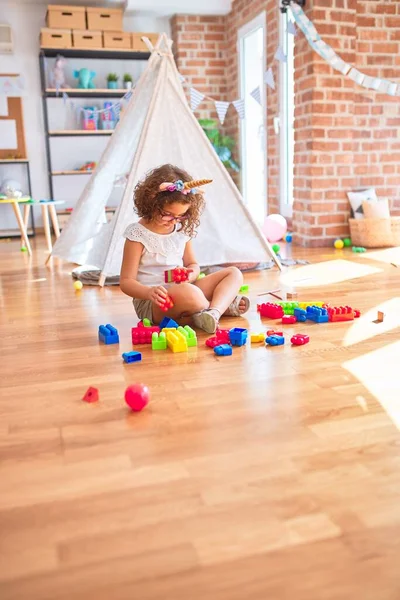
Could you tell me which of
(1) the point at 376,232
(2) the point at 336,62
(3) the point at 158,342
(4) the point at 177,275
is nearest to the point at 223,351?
(3) the point at 158,342

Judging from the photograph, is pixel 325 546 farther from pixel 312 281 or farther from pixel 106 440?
pixel 312 281

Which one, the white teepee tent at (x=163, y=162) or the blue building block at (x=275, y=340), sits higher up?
the white teepee tent at (x=163, y=162)

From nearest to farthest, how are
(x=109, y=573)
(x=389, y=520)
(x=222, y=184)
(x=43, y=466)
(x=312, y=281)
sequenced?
(x=109, y=573) < (x=389, y=520) < (x=43, y=466) < (x=312, y=281) < (x=222, y=184)

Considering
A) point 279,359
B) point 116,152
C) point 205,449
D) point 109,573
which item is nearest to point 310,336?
point 279,359

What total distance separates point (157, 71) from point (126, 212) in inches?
31.2

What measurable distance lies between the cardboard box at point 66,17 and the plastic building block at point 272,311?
13.7 feet

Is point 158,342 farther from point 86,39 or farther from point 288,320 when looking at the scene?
point 86,39

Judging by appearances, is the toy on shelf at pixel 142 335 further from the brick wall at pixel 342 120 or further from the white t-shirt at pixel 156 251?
the brick wall at pixel 342 120

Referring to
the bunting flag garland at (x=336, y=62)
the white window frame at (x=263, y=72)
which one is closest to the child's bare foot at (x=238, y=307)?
the bunting flag garland at (x=336, y=62)

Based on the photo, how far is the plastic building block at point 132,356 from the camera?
5.93 feet

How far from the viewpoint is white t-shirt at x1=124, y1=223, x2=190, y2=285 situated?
219 centimetres

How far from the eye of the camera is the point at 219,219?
3314 millimetres

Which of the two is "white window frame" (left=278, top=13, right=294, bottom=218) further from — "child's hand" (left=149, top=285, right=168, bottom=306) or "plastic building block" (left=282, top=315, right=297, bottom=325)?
"child's hand" (left=149, top=285, right=168, bottom=306)

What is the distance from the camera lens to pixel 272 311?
2.29m
